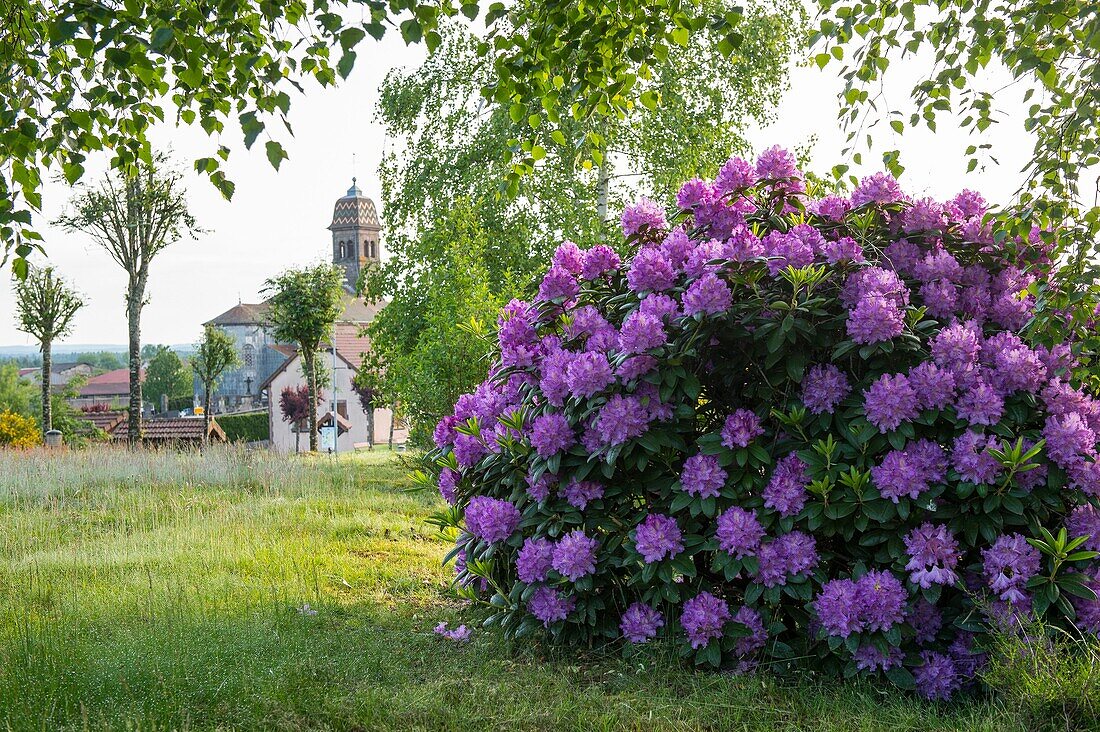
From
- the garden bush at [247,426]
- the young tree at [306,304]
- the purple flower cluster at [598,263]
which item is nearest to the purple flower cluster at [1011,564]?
the purple flower cluster at [598,263]

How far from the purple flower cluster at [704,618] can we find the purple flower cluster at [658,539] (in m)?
0.22

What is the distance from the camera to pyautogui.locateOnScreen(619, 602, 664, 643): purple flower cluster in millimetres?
3816

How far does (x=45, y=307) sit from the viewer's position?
28.6 metres

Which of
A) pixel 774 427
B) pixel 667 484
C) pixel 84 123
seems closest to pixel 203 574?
pixel 84 123

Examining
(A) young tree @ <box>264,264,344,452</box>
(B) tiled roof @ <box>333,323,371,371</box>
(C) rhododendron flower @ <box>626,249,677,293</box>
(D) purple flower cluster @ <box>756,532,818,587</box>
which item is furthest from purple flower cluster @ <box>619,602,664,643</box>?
(B) tiled roof @ <box>333,323,371,371</box>

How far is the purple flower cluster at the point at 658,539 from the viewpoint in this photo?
368cm

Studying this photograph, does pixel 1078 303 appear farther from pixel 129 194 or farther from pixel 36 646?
pixel 129 194

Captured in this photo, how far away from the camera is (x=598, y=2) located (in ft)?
13.4

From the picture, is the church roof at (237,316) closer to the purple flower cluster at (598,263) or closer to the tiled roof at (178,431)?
the tiled roof at (178,431)

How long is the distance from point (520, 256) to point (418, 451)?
6550 mm

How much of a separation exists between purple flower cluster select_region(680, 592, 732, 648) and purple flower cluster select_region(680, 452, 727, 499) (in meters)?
0.42

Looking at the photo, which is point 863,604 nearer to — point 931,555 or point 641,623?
point 931,555

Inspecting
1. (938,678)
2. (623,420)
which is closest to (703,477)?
(623,420)

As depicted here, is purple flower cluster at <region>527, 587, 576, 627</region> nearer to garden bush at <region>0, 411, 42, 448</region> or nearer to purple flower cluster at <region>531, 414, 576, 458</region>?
purple flower cluster at <region>531, 414, 576, 458</region>
